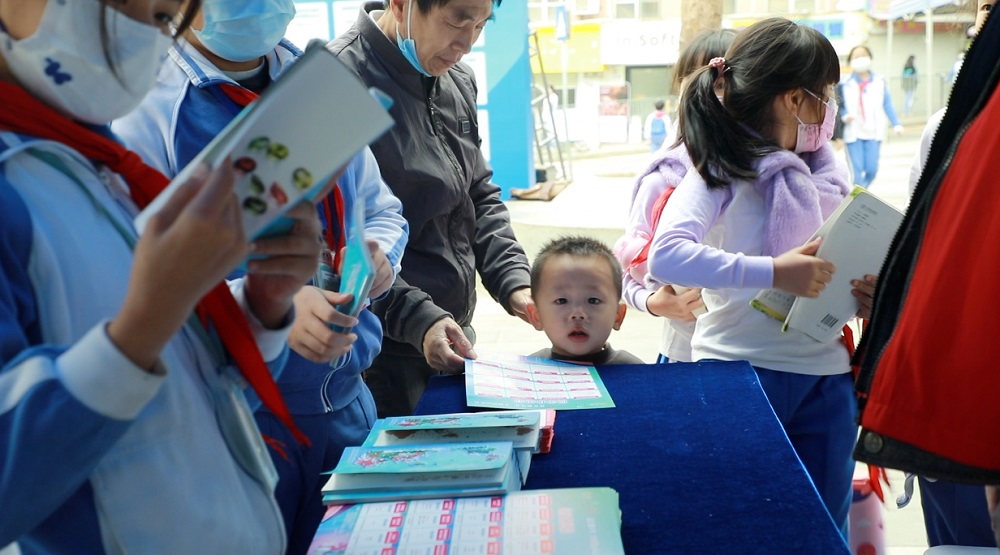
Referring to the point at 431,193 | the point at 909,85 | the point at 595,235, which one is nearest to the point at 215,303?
the point at 431,193

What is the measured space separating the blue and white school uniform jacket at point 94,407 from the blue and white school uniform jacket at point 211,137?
479 millimetres

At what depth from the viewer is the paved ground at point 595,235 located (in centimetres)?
282

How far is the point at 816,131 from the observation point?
77.9 inches

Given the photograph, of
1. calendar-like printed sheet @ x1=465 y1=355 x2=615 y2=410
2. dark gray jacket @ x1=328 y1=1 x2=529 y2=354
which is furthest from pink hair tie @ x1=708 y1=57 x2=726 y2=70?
calendar-like printed sheet @ x1=465 y1=355 x2=615 y2=410

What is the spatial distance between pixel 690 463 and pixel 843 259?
0.67 metres

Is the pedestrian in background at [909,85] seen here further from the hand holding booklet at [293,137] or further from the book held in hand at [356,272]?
the hand holding booklet at [293,137]

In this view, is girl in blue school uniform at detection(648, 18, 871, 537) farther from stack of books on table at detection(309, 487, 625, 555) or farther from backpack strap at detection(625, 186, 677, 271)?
stack of books on table at detection(309, 487, 625, 555)

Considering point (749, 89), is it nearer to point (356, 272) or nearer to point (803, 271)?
point (803, 271)

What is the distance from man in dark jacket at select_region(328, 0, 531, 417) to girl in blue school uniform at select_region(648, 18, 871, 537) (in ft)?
1.49

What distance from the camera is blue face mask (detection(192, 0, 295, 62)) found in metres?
1.35

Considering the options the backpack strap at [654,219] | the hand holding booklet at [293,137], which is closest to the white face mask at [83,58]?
the hand holding booklet at [293,137]

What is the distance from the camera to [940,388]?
2.96ft

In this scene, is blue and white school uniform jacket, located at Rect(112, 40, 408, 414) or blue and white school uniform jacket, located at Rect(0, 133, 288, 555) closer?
blue and white school uniform jacket, located at Rect(0, 133, 288, 555)

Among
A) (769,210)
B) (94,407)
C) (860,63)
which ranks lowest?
(860,63)
